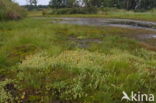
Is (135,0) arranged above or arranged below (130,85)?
above

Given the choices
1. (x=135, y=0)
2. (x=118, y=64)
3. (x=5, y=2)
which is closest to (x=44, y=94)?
(x=118, y=64)

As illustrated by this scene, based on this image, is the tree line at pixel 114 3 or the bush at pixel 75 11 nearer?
the bush at pixel 75 11

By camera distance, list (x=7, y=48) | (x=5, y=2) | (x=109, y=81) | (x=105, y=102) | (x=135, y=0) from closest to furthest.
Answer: (x=105, y=102)
(x=109, y=81)
(x=7, y=48)
(x=5, y=2)
(x=135, y=0)

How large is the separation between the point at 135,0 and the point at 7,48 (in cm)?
6815

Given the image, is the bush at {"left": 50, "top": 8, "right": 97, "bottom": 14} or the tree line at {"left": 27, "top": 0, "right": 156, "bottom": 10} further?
the tree line at {"left": 27, "top": 0, "right": 156, "bottom": 10}

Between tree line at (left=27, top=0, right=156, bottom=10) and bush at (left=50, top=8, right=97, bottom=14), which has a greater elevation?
tree line at (left=27, top=0, right=156, bottom=10)

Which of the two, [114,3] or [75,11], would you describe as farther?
[114,3]

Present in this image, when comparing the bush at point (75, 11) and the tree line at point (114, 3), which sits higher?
the tree line at point (114, 3)

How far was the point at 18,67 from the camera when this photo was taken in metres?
6.00

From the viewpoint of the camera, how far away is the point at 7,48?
835 centimetres

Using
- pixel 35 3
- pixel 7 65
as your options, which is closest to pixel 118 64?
pixel 7 65

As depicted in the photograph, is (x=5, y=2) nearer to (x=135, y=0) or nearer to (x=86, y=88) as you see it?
(x=86, y=88)

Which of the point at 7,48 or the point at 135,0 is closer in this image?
the point at 7,48

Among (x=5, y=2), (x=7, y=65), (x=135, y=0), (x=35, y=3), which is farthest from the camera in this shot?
(x=35, y=3)
